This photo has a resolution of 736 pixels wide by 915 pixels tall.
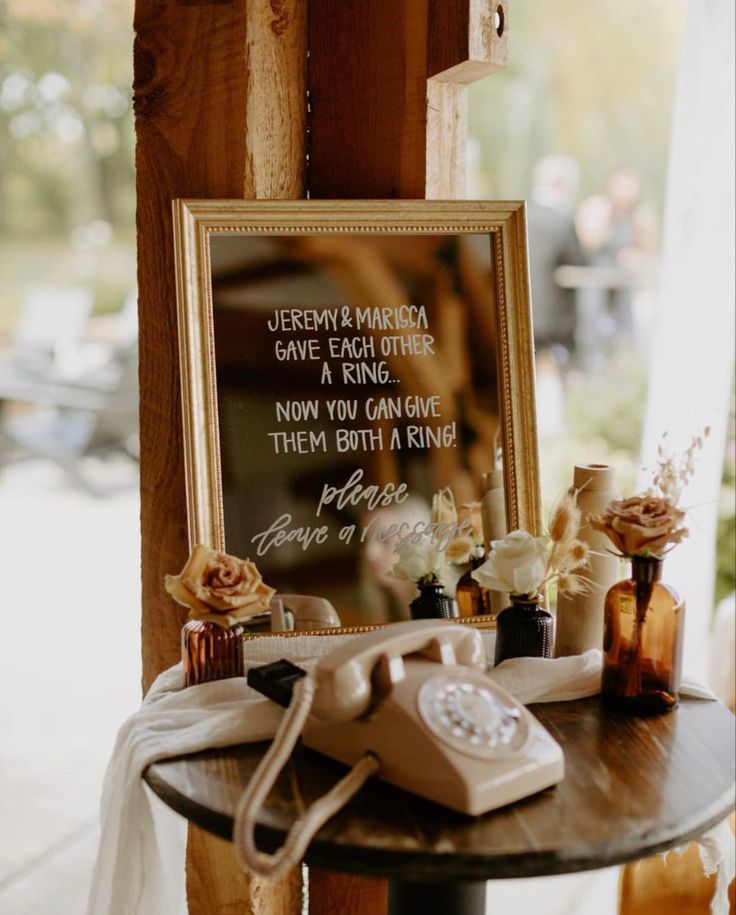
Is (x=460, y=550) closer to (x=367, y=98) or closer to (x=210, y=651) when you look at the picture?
(x=210, y=651)

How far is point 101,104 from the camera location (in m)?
8.73

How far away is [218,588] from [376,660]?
0.81 ft

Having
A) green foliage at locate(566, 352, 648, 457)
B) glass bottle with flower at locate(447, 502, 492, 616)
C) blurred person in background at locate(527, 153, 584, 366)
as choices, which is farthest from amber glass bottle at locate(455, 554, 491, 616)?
blurred person in background at locate(527, 153, 584, 366)

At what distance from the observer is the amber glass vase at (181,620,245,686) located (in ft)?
4.14

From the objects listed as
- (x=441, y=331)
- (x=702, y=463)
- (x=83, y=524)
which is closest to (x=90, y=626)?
(x=83, y=524)

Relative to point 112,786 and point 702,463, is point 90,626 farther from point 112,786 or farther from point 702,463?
point 112,786

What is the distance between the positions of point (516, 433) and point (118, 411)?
13.8ft

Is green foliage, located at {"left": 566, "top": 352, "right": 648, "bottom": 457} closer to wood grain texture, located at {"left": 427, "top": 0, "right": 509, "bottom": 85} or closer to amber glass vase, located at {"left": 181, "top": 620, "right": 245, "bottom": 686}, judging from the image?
wood grain texture, located at {"left": 427, "top": 0, "right": 509, "bottom": 85}

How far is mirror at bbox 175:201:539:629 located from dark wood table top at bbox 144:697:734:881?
39 cm

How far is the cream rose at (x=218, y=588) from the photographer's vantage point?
1193mm

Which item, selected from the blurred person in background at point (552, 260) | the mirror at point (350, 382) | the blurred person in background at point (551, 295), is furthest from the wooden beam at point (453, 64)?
the blurred person in background at point (552, 260)

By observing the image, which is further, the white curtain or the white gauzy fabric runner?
the white curtain

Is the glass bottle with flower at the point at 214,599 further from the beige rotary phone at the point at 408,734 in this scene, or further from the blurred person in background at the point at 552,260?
the blurred person in background at the point at 552,260

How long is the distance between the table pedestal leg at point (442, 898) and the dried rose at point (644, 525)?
428 mm
